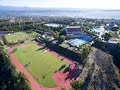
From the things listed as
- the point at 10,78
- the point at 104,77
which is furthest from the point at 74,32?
the point at 104,77

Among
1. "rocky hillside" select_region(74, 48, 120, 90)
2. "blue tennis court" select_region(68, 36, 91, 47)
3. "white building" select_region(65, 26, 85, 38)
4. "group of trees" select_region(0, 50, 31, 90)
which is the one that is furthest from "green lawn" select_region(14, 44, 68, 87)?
"white building" select_region(65, 26, 85, 38)

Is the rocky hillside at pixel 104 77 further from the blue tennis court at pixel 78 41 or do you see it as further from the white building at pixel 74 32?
the white building at pixel 74 32

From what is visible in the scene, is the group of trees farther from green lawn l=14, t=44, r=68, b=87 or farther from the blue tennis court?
the blue tennis court

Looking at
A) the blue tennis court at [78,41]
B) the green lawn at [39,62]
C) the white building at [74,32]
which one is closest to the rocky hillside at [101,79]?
the green lawn at [39,62]

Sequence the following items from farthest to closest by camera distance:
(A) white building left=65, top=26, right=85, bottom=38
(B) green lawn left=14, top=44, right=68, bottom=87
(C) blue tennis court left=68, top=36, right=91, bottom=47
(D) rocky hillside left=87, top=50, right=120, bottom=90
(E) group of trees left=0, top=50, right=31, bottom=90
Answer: (A) white building left=65, top=26, right=85, bottom=38, (C) blue tennis court left=68, top=36, right=91, bottom=47, (B) green lawn left=14, top=44, right=68, bottom=87, (E) group of trees left=0, top=50, right=31, bottom=90, (D) rocky hillside left=87, top=50, right=120, bottom=90

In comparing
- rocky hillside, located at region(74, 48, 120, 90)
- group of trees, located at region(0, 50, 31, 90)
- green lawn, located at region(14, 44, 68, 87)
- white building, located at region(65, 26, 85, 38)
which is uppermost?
rocky hillside, located at region(74, 48, 120, 90)

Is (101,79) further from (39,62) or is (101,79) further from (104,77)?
(39,62)
